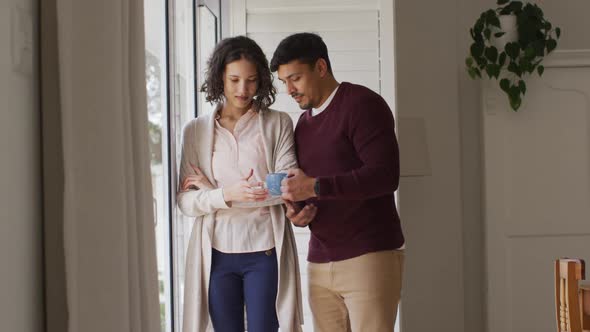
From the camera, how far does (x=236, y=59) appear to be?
7.73ft

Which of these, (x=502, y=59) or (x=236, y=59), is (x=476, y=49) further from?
(x=236, y=59)

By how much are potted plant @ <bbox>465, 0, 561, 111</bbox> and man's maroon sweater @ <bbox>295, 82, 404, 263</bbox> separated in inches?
79.0

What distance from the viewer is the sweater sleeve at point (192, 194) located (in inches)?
89.7

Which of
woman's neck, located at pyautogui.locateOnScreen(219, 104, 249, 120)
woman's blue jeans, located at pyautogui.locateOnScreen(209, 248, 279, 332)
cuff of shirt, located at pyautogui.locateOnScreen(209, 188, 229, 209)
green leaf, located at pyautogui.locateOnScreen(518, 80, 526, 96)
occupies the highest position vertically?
green leaf, located at pyautogui.locateOnScreen(518, 80, 526, 96)

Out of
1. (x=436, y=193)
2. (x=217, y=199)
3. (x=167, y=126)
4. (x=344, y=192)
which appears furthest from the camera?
(x=436, y=193)

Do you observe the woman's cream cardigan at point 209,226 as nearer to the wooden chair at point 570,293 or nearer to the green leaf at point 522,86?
the wooden chair at point 570,293

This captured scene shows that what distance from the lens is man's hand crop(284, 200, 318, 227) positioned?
228 centimetres

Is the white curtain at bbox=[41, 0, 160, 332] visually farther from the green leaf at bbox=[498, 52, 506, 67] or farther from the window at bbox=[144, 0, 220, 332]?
the green leaf at bbox=[498, 52, 506, 67]

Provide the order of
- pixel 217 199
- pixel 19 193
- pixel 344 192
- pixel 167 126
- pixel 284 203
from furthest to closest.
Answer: pixel 167 126, pixel 284 203, pixel 217 199, pixel 344 192, pixel 19 193

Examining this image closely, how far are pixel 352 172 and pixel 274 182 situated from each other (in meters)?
0.24

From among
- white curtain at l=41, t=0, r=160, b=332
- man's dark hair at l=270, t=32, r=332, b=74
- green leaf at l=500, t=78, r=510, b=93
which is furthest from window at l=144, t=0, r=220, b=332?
green leaf at l=500, t=78, r=510, b=93

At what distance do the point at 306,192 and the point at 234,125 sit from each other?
1.31 feet

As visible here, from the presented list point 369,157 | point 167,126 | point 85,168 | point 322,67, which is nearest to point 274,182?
point 369,157

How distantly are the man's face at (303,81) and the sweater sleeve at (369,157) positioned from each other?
16 centimetres
